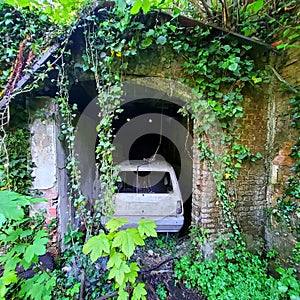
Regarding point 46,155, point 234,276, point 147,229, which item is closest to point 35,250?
point 147,229

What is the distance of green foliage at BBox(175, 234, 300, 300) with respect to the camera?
196 centimetres

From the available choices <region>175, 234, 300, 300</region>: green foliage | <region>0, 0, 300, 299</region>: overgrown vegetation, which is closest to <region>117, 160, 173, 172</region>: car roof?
<region>0, 0, 300, 299</region>: overgrown vegetation

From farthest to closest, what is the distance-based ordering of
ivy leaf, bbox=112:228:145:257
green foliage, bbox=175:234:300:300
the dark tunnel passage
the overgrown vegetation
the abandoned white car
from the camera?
the dark tunnel passage < the abandoned white car < the overgrown vegetation < green foliage, bbox=175:234:300:300 < ivy leaf, bbox=112:228:145:257

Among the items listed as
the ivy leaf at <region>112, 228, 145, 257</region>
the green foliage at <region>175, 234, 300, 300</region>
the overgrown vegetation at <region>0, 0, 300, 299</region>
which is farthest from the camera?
the overgrown vegetation at <region>0, 0, 300, 299</region>

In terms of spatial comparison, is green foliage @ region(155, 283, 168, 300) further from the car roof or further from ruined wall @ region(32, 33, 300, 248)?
the car roof

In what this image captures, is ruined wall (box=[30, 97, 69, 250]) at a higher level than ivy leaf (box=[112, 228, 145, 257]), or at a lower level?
higher

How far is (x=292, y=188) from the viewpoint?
2311mm

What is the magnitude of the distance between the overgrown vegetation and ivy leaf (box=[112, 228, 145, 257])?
Answer: 662mm

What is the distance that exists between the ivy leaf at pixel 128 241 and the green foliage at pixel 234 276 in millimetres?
1521

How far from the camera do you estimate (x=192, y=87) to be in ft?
8.21

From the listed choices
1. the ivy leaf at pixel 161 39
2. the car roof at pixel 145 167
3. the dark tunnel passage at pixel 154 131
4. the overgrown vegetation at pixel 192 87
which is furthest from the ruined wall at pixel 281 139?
the car roof at pixel 145 167

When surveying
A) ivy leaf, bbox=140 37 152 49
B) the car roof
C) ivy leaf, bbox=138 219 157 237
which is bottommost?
ivy leaf, bbox=138 219 157 237

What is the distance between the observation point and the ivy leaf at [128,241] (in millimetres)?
1270

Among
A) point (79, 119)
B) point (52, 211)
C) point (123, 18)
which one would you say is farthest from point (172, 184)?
point (123, 18)
